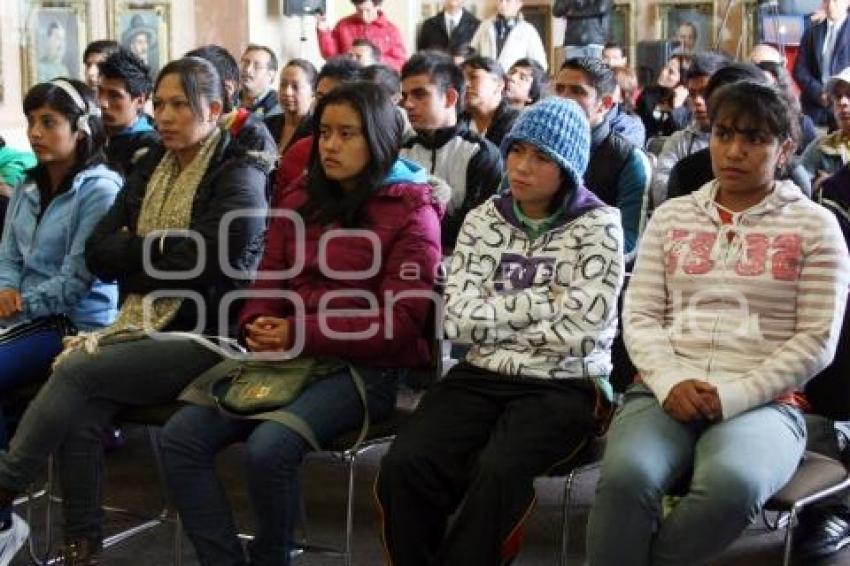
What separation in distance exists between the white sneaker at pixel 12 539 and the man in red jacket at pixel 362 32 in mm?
5648

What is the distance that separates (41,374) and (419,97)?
167 cm

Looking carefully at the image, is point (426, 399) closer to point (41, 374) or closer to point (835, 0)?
point (41, 374)

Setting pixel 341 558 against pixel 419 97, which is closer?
pixel 341 558

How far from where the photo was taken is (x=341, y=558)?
11.1ft

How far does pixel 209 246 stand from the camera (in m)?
3.33

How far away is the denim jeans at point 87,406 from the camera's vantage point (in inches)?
126

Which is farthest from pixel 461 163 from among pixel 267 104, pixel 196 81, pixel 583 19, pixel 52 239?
pixel 583 19

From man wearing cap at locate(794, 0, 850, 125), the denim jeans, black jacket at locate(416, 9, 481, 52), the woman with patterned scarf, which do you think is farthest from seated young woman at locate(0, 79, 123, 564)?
black jacket at locate(416, 9, 481, 52)

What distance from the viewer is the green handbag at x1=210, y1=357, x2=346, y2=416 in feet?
9.70

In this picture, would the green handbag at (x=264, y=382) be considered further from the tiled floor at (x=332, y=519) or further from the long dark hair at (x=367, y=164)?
the tiled floor at (x=332, y=519)

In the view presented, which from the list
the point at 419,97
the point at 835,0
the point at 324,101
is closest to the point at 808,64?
the point at 835,0

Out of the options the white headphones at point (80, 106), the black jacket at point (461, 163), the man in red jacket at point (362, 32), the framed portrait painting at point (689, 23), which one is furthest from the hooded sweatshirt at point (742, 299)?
the framed portrait painting at point (689, 23)

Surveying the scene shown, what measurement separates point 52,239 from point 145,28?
16.2 ft

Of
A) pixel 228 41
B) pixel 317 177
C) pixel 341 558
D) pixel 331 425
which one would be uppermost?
pixel 228 41
